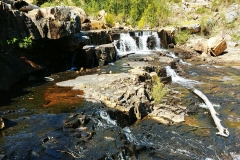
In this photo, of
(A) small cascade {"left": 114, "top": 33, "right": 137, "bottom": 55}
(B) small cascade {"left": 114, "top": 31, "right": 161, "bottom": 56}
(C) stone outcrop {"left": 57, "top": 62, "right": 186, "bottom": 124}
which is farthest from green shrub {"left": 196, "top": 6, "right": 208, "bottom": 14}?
(C) stone outcrop {"left": 57, "top": 62, "right": 186, "bottom": 124}

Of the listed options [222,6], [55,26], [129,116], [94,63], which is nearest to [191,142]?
[129,116]

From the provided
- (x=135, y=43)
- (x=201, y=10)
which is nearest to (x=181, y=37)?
(x=135, y=43)

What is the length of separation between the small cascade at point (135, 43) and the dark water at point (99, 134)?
10164mm

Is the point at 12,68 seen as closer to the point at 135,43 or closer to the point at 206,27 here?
the point at 135,43

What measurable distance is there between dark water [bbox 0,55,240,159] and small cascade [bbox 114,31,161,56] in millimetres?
10164

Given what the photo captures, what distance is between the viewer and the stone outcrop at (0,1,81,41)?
35.0ft

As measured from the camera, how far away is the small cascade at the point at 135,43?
67.9ft

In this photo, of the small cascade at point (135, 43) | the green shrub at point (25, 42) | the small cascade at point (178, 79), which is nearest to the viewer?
the green shrub at point (25, 42)

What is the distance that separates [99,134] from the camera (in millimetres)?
6992

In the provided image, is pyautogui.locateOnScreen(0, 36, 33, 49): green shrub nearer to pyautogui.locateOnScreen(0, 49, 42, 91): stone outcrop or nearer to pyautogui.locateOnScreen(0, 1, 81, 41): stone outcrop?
pyautogui.locateOnScreen(0, 1, 81, 41): stone outcrop

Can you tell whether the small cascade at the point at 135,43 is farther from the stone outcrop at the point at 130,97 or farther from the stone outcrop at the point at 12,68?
the stone outcrop at the point at 12,68

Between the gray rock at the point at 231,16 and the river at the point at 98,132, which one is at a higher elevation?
the gray rock at the point at 231,16

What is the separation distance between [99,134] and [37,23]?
7.23m

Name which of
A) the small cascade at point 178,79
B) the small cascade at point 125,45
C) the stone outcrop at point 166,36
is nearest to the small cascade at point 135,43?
the small cascade at point 125,45
